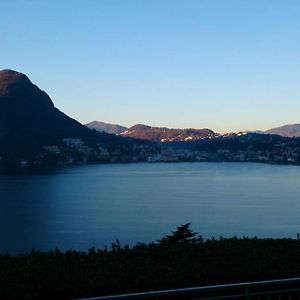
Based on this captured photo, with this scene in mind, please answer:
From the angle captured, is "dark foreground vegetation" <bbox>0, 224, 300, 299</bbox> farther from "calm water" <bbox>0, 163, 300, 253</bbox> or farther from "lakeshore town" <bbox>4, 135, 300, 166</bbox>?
"lakeshore town" <bbox>4, 135, 300, 166</bbox>

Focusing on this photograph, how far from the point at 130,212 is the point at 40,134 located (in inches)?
3624

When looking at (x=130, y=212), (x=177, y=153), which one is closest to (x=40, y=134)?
(x=177, y=153)

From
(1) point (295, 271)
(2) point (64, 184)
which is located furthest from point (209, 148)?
(1) point (295, 271)

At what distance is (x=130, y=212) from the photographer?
1665 inches

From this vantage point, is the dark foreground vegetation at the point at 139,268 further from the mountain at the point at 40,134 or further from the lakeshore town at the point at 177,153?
the lakeshore town at the point at 177,153

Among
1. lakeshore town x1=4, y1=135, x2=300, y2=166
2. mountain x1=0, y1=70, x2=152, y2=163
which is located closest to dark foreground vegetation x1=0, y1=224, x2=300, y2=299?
mountain x1=0, y1=70, x2=152, y2=163

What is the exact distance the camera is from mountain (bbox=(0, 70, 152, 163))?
390ft

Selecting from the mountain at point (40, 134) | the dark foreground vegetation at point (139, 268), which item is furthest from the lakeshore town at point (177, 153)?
the dark foreground vegetation at point (139, 268)

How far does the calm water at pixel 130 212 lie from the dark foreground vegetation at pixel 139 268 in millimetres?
21292

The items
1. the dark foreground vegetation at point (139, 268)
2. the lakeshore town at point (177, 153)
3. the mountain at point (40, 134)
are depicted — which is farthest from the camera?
the lakeshore town at point (177, 153)

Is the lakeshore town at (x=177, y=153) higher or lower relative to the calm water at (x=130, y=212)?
higher

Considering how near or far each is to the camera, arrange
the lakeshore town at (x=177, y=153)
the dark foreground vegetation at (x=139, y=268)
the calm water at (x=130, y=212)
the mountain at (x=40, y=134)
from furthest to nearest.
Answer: the lakeshore town at (x=177, y=153), the mountain at (x=40, y=134), the calm water at (x=130, y=212), the dark foreground vegetation at (x=139, y=268)

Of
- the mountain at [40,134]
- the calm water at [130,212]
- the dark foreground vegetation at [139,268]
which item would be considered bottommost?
the calm water at [130,212]

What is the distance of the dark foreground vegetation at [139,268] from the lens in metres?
5.26
